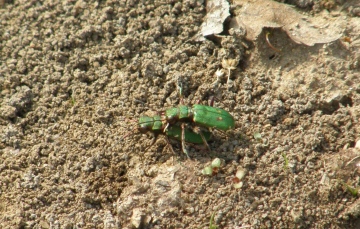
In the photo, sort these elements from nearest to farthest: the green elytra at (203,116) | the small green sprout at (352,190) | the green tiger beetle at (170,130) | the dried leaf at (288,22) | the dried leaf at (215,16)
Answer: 1. the small green sprout at (352,190)
2. the green elytra at (203,116)
3. the green tiger beetle at (170,130)
4. the dried leaf at (288,22)
5. the dried leaf at (215,16)

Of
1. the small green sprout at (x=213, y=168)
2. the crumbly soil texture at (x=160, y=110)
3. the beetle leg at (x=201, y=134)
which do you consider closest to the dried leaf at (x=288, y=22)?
the crumbly soil texture at (x=160, y=110)

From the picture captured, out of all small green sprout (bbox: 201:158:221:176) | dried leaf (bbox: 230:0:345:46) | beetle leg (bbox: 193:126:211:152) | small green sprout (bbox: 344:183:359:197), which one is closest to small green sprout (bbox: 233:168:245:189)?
small green sprout (bbox: 201:158:221:176)

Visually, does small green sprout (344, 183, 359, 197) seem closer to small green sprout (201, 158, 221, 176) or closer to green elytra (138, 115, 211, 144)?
small green sprout (201, 158, 221, 176)

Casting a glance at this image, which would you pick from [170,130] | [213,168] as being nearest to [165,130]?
[170,130]

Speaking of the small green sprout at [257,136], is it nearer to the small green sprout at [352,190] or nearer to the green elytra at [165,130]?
the green elytra at [165,130]

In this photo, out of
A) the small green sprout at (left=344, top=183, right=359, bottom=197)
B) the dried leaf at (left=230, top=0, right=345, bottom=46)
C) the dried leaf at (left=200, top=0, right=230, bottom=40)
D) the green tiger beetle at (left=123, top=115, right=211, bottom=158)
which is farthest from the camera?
the dried leaf at (left=200, top=0, right=230, bottom=40)

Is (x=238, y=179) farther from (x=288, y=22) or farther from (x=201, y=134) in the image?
(x=288, y=22)
